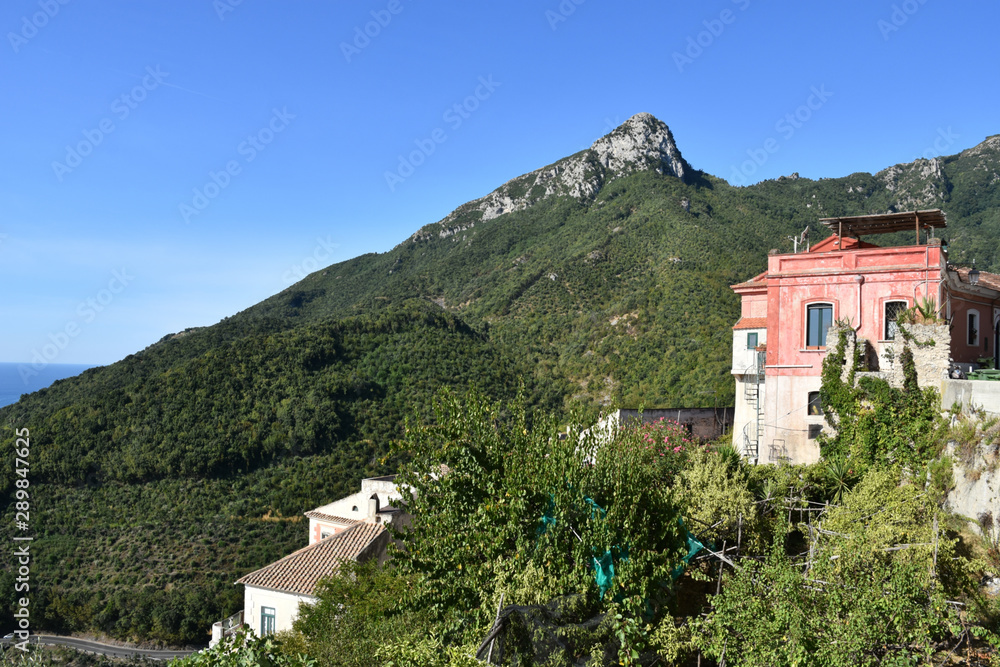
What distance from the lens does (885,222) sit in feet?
63.6

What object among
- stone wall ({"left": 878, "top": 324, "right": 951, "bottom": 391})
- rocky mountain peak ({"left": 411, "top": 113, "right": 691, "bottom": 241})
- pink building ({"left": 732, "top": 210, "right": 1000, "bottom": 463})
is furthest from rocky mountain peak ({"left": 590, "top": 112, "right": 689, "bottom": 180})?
stone wall ({"left": 878, "top": 324, "right": 951, "bottom": 391})

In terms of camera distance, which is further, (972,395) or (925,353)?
(925,353)

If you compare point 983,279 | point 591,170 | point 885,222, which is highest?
point 591,170

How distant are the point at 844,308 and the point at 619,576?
1244 centimetres

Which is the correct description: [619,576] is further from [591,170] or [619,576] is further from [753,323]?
[591,170]

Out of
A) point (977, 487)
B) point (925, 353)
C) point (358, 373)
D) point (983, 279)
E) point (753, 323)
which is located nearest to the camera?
point (977, 487)

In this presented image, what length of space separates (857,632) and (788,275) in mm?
12383

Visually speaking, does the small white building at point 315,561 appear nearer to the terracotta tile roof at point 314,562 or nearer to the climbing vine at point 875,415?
the terracotta tile roof at point 314,562

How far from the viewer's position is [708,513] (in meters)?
12.3

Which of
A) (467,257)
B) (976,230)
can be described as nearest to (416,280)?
(467,257)

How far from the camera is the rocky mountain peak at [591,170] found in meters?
92.0

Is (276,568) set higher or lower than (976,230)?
lower

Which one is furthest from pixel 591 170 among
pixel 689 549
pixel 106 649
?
pixel 689 549

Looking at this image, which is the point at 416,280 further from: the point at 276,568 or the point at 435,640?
the point at 435,640
